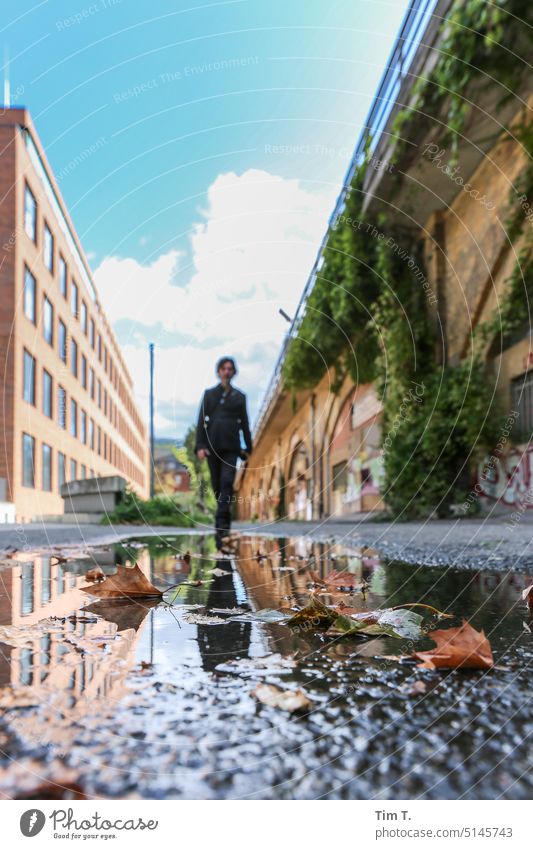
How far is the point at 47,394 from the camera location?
77.0ft

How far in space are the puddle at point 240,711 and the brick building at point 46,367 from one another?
1471mm

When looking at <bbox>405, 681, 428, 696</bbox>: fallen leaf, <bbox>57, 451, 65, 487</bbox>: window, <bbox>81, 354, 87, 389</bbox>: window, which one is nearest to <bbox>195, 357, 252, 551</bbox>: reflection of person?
<bbox>405, 681, 428, 696</bbox>: fallen leaf

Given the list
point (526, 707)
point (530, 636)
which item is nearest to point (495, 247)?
point (530, 636)

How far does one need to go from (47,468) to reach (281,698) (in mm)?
23964

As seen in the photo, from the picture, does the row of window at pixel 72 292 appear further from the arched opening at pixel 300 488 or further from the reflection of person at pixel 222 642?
the reflection of person at pixel 222 642

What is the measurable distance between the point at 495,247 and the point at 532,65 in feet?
6.64

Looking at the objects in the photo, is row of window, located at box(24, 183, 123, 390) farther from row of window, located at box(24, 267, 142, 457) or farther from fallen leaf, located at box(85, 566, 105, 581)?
fallen leaf, located at box(85, 566, 105, 581)

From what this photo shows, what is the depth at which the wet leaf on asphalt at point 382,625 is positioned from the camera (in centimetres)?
143

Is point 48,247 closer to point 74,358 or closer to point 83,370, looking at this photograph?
point 74,358

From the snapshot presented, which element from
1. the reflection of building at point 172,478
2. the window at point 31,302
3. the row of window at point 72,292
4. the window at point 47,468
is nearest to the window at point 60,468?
the window at point 47,468

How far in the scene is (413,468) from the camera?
8.59m

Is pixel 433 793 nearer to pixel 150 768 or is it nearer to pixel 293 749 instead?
pixel 293 749

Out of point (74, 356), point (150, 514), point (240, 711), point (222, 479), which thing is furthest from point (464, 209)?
point (74, 356)

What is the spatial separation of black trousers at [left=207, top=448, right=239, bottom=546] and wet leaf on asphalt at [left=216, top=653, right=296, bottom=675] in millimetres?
4755
